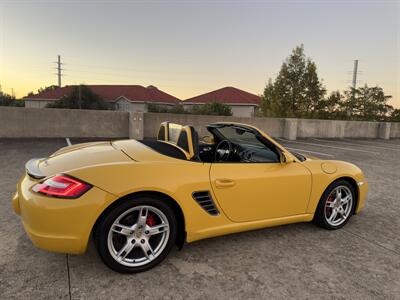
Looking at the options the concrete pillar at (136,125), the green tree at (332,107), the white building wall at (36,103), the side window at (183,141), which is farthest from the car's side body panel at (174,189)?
the white building wall at (36,103)

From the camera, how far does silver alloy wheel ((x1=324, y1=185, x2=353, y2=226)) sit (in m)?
3.44

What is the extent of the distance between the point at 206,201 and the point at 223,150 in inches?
44.1

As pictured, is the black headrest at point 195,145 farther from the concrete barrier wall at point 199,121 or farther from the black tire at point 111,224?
the concrete barrier wall at point 199,121

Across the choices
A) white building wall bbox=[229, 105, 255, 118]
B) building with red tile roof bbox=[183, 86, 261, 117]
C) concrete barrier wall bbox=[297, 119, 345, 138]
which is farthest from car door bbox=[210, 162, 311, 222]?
white building wall bbox=[229, 105, 255, 118]

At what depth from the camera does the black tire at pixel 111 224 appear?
219 centimetres

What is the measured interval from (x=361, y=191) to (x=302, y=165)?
1.05 meters

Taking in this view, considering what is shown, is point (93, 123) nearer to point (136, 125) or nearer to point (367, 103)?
point (136, 125)

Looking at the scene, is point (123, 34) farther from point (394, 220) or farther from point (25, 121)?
point (394, 220)

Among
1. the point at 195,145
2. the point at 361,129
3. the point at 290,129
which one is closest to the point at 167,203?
the point at 195,145

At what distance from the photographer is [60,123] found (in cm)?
1134

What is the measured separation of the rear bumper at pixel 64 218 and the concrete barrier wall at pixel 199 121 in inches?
342

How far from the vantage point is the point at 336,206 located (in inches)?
137

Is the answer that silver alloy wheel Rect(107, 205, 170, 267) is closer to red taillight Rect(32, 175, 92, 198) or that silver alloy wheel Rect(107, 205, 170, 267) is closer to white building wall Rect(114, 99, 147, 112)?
red taillight Rect(32, 175, 92, 198)

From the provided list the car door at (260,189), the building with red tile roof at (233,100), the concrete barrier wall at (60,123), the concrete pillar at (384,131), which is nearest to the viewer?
the car door at (260,189)
